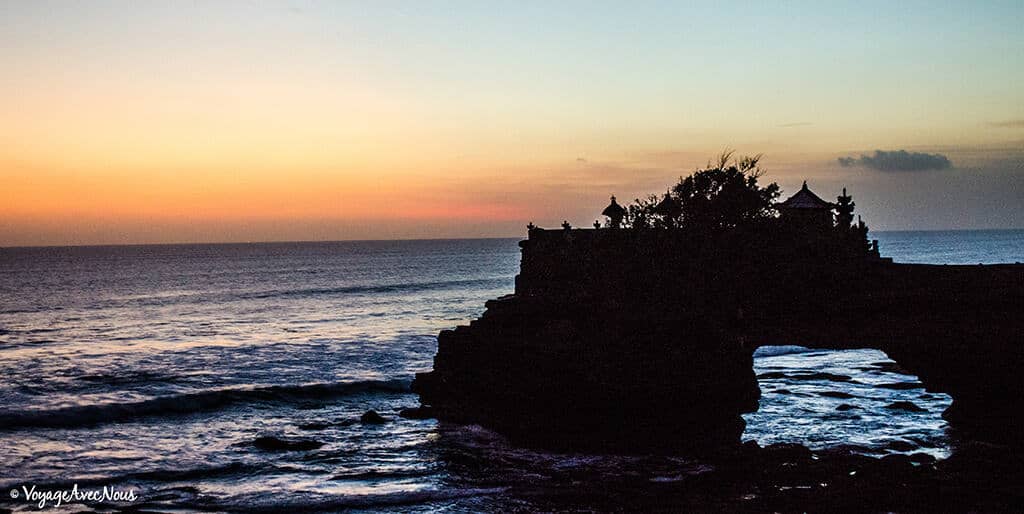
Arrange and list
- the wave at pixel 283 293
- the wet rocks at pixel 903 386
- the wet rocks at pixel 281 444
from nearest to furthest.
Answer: the wet rocks at pixel 281 444, the wet rocks at pixel 903 386, the wave at pixel 283 293

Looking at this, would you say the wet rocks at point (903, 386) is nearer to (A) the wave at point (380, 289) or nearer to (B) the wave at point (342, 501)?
(B) the wave at point (342, 501)

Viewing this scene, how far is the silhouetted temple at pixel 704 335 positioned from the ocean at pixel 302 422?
57.5 inches

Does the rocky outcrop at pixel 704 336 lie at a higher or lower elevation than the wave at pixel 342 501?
higher

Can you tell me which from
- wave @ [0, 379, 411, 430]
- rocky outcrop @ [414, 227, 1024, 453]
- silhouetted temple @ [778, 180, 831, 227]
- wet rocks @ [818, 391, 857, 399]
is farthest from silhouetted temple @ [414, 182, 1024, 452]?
wave @ [0, 379, 411, 430]

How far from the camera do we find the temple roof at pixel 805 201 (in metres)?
37.5

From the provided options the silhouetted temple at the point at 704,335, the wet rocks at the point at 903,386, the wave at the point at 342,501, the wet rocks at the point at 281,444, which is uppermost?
the silhouetted temple at the point at 704,335

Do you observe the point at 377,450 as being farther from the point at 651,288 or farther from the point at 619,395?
the point at 651,288

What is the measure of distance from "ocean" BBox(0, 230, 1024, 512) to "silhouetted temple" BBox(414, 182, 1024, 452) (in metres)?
1.46

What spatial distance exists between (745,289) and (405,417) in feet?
43.3

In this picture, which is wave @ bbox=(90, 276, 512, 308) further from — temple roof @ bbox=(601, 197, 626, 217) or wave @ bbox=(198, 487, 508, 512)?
wave @ bbox=(198, 487, 508, 512)

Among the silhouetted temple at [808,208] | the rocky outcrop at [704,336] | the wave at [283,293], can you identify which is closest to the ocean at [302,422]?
the rocky outcrop at [704,336]

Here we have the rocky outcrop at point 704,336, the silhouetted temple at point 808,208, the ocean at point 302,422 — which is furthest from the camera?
the silhouetted temple at point 808,208

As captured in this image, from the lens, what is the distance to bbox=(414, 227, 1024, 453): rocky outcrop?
2461 centimetres

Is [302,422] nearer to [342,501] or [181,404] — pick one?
[181,404]
